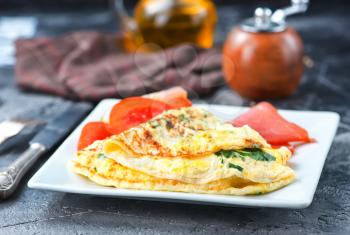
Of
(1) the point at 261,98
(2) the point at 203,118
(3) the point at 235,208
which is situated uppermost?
(2) the point at 203,118

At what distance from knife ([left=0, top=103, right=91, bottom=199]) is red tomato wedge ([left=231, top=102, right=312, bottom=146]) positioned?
0.60 meters

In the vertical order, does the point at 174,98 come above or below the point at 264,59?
above

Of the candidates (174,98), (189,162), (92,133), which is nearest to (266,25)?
(174,98)

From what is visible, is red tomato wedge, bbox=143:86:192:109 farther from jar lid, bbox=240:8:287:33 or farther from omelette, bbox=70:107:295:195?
jar lid, bbox=240:8:287:33

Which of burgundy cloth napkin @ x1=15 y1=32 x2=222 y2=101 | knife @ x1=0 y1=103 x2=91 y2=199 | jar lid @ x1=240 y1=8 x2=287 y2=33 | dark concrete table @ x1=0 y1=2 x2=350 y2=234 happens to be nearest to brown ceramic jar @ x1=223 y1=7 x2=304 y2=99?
jar lid @ x1=240 y1=8 x2=287 y2=33

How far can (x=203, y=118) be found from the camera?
1.91 meters

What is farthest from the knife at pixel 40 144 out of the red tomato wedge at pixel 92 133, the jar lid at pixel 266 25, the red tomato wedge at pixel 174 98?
the jar lid at pixel 266 25

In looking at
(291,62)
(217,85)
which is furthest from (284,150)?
(217,85)

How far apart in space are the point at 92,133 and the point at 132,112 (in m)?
Result: 0.15

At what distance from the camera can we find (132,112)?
2.02 metres

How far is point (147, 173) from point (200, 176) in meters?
0.14

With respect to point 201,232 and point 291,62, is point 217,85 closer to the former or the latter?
point 291,62

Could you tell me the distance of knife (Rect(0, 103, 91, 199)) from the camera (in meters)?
1.86

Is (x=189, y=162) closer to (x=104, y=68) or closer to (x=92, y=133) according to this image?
(x=92, y=133)
